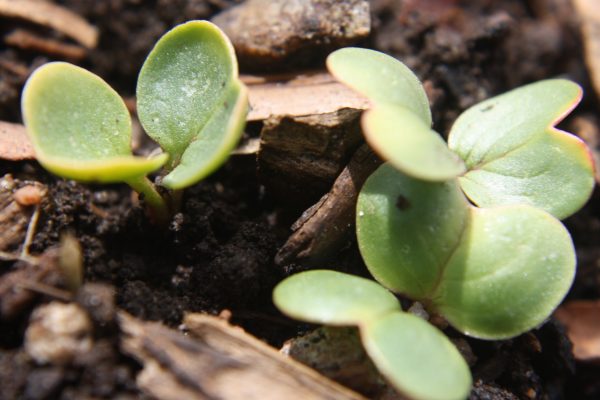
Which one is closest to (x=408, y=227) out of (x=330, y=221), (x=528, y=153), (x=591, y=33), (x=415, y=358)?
(x=330, y=221)

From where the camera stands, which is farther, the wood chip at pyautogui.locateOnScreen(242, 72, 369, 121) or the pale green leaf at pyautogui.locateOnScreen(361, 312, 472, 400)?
the wood chip at pyautogui.locateOnScreen(242, 72, 369, 121)

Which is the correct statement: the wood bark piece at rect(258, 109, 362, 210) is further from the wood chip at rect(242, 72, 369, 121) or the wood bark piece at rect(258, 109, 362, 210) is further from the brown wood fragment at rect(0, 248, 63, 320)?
the brown wood fragment at rect(0, 248, 63, 320)

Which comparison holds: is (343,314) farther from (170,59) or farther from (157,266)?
(170,59)

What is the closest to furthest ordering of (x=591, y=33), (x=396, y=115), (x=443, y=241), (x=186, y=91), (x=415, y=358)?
(x=415, y=358) → (x=396, y=115) → (x=443, y=241) → (x=186, y=91) → (x=591, y=33)

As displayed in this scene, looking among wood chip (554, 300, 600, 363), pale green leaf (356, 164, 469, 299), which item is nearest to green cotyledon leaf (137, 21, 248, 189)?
pale green leaf (356, 164, 469, 299)

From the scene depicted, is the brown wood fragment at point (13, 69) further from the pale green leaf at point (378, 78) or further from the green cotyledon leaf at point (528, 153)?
the green cotyledon leaf at point (528, 153)

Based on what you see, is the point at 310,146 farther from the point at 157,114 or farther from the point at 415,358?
the point at 415,358

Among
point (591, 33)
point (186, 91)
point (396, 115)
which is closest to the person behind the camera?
point (396, 115)
